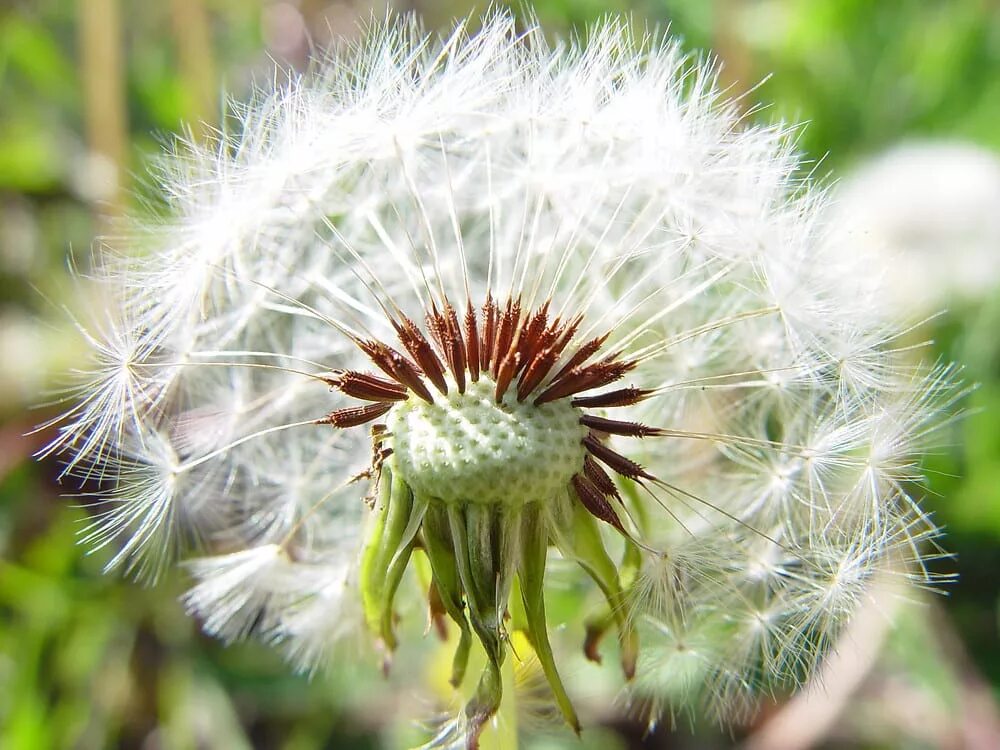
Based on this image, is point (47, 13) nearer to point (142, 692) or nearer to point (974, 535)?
point (142, 692)

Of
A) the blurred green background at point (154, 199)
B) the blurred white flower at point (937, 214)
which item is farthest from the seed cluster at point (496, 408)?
the blurred white flower at point (937, 214)

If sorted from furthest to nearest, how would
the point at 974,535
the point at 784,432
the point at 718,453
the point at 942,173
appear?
the point at 942,173, the point at 974,535, the point at 718,453, the point at 784,432

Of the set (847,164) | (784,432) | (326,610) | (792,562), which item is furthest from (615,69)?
(847,164)

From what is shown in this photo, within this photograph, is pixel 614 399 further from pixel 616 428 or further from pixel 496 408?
pixel 496 408

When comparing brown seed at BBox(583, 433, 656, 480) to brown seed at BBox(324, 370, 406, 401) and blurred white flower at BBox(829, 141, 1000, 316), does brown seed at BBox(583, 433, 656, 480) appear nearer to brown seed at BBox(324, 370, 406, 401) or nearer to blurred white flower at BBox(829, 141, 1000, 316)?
brown seed at BBox(324, 370, 406, 401)

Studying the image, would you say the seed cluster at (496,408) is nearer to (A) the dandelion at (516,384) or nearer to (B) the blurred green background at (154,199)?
(A) the dandelion at (516,384)
